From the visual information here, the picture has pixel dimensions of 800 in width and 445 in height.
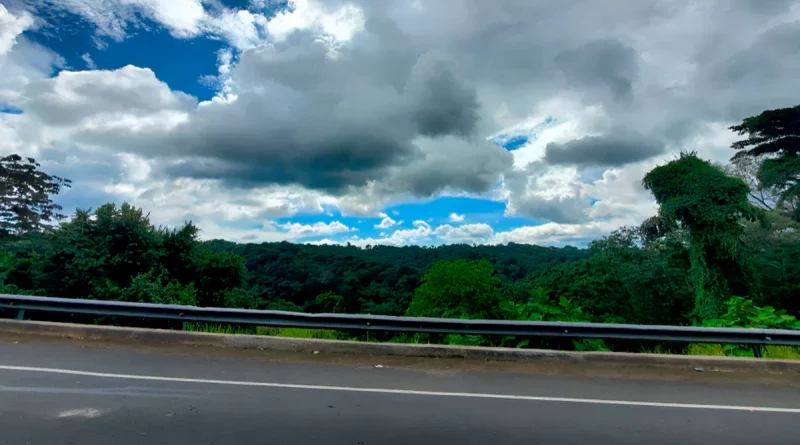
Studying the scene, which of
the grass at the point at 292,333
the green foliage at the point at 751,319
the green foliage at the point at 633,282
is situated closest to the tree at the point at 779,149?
the green foliage at the point at 633,282

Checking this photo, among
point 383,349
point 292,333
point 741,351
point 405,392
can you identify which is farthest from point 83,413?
point 741,351

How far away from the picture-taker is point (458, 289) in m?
27.5

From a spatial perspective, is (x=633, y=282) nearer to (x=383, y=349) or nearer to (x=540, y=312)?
(x=540, y=312)

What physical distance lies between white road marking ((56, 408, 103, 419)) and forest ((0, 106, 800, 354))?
522cm

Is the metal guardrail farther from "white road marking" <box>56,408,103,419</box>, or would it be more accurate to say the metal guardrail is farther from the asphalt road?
"white road marking" <box>56,408,103,419</box>

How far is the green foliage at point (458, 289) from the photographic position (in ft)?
88.3

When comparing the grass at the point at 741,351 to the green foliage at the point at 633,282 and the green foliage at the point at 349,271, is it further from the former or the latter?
the green foliage at the point at 349,271

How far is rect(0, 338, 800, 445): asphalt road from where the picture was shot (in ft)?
14.1

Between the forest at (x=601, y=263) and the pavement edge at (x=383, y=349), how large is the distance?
30.0 inches

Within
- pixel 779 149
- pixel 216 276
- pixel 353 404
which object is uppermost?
pixel 779 149

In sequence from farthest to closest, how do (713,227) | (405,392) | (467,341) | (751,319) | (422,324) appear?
(713,227), (467,341), (751,319), (422,324), (405,392)

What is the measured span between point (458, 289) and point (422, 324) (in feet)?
66.6

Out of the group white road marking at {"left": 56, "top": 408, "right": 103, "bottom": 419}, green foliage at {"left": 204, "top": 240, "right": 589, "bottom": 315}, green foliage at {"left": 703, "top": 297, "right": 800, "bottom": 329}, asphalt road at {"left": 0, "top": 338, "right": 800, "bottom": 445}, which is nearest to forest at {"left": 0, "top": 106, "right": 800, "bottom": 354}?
green foliage at {"left": 703, "top": 297, "right": 800, "bottom": 329}

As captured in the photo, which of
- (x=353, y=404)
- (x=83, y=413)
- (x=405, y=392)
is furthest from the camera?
(x=405, y=392)
